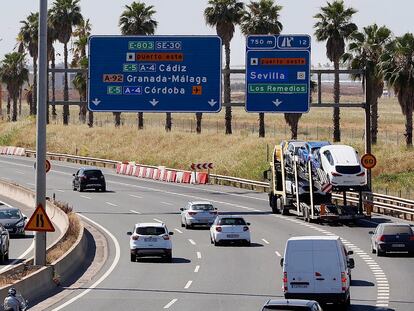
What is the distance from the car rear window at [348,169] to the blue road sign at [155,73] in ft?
24.1

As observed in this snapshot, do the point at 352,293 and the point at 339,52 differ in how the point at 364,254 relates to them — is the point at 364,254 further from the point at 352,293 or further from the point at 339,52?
the point at 339,52

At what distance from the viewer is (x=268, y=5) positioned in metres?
106

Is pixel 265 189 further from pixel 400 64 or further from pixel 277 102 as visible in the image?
pixel 277 102

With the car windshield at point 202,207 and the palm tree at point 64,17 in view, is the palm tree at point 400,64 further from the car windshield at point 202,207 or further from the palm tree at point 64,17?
the palm tree at point 64,17

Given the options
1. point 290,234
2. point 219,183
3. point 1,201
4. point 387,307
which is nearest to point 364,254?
point 290,234

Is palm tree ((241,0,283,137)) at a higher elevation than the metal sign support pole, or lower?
higher

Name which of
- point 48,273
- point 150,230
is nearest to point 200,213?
point 150,230

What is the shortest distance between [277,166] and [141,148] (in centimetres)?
5580

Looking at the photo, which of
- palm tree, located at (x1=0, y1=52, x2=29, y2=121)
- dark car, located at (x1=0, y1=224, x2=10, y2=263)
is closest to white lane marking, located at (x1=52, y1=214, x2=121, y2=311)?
dark car, located at (x1=0, y1=224, x2=10, y2=263)

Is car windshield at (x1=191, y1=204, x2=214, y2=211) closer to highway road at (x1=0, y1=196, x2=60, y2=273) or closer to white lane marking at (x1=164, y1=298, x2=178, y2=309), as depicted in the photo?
highway road at (x1=0, y1=196, x2=60, y2=273)

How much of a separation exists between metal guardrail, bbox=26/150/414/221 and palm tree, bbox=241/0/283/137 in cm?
1704

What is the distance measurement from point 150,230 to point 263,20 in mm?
65109

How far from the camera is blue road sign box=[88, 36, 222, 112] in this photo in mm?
58938

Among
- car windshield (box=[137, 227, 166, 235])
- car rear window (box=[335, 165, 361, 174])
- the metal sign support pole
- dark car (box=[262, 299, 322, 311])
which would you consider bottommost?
car windshield (box=[137, 227, 166, 235])
